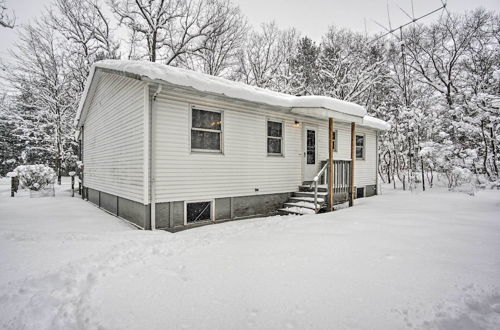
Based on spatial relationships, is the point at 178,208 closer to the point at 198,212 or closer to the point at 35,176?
the point at 198,212

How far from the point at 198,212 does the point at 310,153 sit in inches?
192

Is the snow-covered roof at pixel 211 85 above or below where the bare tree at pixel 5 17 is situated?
below

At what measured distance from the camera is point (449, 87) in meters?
16.0

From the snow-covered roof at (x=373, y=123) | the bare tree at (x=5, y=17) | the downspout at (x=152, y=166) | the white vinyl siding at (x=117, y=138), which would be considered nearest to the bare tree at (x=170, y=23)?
the white vinyl siding at (x=117, y=138)

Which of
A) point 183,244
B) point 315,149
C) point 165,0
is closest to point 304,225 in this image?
point 183,244

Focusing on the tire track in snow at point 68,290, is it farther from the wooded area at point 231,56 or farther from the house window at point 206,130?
the wooded area at point 231,56

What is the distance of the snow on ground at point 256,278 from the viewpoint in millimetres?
2234

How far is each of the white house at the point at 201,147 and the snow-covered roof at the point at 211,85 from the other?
25 millimetres

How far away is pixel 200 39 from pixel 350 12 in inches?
499

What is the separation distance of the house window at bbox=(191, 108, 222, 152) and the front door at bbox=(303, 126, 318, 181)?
3567 mm

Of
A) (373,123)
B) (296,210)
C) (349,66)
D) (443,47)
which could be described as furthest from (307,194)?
(443,47)

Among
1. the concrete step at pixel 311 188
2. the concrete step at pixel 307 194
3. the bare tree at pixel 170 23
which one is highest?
Result: the bare tree at pixel 170 23

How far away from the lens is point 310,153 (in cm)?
936

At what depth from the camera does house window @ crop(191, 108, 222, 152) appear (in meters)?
6.53
